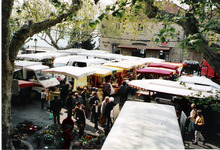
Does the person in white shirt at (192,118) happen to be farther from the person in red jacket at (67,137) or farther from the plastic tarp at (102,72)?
the plastic tarp at (102,72)

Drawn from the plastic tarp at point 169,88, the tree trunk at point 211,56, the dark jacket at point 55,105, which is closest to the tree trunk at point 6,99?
the dark jacket at point 55,105

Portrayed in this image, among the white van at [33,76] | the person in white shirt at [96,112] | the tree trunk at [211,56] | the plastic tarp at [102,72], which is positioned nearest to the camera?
the tree trunk at [211,56]

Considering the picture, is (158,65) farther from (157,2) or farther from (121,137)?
(121,137)

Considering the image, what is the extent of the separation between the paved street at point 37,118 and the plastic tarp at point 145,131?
96.1 inches

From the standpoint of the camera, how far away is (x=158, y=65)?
1705cm

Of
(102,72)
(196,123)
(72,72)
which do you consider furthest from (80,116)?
(102,72)

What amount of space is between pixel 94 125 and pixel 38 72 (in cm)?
668

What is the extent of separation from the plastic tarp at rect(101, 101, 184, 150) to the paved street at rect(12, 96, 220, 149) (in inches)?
96.1

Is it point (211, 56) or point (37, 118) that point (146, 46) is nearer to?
point (37, 118)

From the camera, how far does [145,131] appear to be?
5.12 m

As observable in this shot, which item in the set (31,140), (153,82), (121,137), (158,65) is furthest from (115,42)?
(121,137)

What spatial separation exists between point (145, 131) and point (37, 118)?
6984mm

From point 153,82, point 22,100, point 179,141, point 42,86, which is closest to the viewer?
point 179,141

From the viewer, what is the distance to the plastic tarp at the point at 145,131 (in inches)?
176
